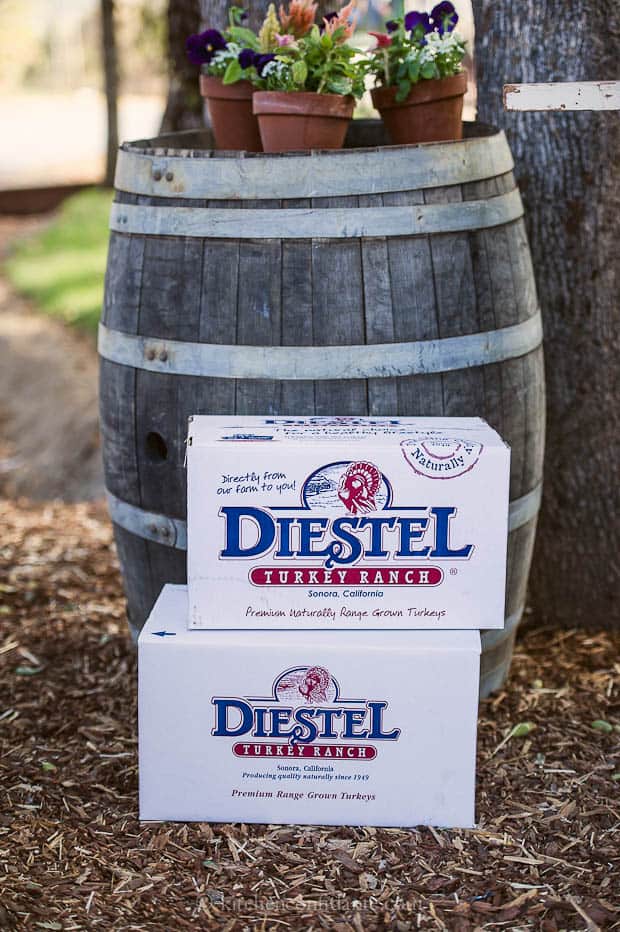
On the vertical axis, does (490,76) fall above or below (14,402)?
above

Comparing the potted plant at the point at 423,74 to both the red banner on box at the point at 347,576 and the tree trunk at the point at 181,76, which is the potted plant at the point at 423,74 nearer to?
the red banner on box at the point at 347,576

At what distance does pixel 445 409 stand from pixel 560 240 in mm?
895

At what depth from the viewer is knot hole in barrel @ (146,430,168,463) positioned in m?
2.98

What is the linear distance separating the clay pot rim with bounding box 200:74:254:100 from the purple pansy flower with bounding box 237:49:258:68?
0.11 metres

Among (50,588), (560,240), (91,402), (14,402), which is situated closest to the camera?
(560,240)

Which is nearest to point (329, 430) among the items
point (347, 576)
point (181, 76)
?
point (347, 576)

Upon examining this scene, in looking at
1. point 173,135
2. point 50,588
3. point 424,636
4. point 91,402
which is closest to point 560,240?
point 173,135

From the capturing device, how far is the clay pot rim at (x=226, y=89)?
3.15 metres

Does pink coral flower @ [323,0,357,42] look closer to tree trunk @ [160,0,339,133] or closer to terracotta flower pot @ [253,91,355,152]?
terracotta flower pot @ [253,91,355,152]

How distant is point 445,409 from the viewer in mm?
2824

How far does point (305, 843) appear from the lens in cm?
256

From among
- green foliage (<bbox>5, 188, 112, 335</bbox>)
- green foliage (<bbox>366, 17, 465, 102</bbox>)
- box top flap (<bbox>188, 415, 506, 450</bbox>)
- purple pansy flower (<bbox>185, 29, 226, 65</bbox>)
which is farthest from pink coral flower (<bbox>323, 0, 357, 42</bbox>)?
green foliage (<bbox>5, 188, 112, 335</bbox>)

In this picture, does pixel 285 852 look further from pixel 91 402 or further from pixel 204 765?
pixel 91 402

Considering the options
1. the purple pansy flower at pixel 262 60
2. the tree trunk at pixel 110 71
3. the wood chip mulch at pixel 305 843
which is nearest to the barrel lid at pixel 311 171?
the purple pansy flower at pixel 262 60
